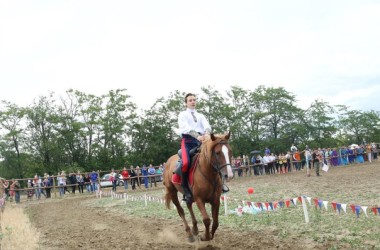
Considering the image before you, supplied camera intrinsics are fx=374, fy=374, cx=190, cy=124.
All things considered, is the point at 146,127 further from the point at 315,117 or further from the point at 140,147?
the point at 315,117

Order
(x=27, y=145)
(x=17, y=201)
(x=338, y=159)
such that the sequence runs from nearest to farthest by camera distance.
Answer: (x=17, y=201)
(x=338, y=159)
(x=27, y=145)

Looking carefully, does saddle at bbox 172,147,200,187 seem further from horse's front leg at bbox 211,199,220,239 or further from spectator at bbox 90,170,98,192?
spectator at bbox 90,170,98,192

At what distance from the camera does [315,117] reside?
7275 centimetres

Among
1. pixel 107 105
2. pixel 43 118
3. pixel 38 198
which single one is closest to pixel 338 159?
pixel 38 198

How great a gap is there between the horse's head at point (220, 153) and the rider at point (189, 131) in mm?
829

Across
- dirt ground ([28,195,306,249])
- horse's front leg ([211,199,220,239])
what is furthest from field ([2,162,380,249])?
horse's front leg ([211,199,220,239])

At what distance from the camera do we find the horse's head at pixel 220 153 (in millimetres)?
6865

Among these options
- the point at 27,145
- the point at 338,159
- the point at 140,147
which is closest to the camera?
the point at 338,159

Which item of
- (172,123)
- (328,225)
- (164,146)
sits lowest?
(328,225)

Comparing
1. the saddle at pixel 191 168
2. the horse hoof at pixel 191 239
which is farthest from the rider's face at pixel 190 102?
the horse hoof at pixel 191 239

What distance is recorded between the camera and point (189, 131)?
8336 mm

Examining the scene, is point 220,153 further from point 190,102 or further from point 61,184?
point 61,184

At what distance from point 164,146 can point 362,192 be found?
4413 centimetres

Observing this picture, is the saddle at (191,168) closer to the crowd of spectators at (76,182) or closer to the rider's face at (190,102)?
the rider's face at (190,102)
